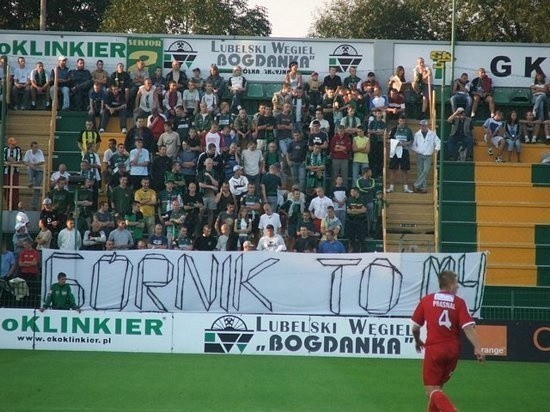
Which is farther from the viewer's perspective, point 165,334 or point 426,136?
point 426,136

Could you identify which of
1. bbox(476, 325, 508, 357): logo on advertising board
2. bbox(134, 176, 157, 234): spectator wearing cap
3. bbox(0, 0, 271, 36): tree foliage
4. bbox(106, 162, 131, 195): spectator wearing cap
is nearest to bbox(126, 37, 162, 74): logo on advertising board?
bbox(106, 162, 131, 195): spectator wearing cap

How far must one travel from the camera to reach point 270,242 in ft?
86.5

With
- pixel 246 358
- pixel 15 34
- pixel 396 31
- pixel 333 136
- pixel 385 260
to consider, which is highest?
pixel 396 31

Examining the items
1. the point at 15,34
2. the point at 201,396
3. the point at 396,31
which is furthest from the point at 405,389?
the point at 396,31

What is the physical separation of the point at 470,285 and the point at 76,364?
9.40 metres

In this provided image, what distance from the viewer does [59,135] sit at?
104 feet

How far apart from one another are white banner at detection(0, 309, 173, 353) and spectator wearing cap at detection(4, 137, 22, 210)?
20.6 feet

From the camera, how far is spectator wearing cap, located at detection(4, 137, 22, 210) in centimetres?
2914

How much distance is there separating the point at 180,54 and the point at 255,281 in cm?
1049

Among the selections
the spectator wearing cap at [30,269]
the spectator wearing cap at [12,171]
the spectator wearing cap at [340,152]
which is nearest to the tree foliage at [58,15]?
the spectator wearing cap at [12,171]

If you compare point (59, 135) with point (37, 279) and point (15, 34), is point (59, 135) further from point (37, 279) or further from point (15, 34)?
point (37, 279)

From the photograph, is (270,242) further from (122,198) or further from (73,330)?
(73,330)

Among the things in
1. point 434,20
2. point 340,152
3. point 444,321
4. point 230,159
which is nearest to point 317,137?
point 340,152

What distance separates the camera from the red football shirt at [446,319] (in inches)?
532
